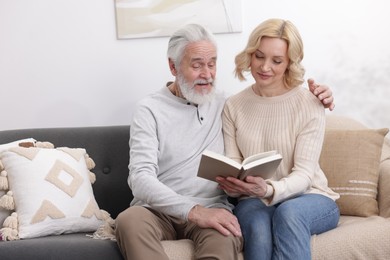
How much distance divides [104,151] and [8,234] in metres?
0.64

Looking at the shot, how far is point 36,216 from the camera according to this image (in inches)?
88.8

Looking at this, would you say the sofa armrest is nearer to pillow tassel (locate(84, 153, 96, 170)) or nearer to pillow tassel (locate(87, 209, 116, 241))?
pillow tassel (locate(87, 209, 116, 241))

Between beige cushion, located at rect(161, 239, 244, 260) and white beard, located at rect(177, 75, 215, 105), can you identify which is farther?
white beard, located at rect(177, 75, 215, 105)

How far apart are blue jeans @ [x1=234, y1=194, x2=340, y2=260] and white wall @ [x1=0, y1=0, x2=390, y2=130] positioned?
0.95m

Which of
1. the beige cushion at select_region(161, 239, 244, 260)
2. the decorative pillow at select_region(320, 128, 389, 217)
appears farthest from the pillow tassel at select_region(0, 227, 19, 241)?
the decorative pillow at select_region(320, 128, 389, 217)

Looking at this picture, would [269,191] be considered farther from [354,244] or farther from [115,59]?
[115,59]

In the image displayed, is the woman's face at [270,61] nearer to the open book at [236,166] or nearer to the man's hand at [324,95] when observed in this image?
the man's hand at [324,95]

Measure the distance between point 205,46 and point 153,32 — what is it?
0.70 m

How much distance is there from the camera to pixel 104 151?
2.67 meters

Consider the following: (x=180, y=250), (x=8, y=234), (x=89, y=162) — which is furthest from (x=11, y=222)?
(x=180, y=250)

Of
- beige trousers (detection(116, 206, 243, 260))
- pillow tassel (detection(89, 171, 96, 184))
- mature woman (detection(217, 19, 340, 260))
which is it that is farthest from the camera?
pillow tassel (detection(89, 171, 96, 184))

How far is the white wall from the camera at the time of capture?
113 inches

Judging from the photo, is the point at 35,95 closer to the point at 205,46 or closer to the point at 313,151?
the point at 205,46

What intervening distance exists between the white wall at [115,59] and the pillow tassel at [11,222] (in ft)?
2.85
